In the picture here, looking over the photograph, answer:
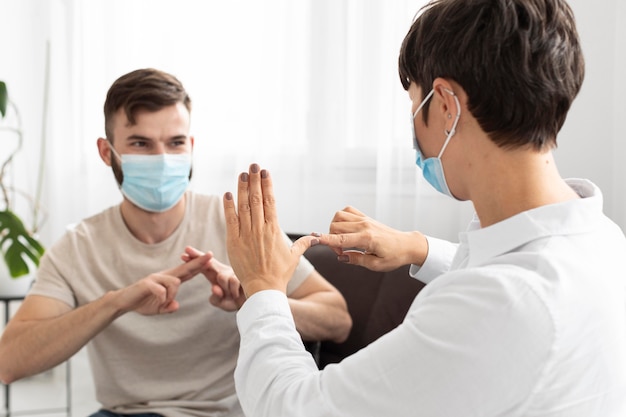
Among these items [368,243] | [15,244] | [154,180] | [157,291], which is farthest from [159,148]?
[15,244]

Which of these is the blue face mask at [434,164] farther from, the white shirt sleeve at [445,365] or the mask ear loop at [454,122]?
the white shirt sleeve at [445,365]

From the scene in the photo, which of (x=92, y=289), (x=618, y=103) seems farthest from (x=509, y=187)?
(x=618, y=103)

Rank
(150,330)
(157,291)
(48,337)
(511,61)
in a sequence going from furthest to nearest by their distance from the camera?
(150,330) < (48,337) < (157,291) < (511,61)

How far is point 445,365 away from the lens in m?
0.80

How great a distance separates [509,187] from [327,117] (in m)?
1.74

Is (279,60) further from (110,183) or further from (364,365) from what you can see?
(364,365)

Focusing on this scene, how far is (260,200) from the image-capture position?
3.57 feet

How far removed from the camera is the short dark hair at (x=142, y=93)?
6.11 ft

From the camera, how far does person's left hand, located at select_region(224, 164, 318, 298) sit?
106 centimetres

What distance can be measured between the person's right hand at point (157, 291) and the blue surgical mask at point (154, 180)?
295mm

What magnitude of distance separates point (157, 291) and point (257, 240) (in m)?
0.59

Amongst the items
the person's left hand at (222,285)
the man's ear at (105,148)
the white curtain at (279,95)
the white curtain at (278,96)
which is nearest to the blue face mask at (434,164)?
the person's left hand at (222,285)

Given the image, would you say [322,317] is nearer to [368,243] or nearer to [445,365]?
[368,243]

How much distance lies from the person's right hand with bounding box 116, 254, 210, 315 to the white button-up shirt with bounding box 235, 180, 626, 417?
0.70 metres
